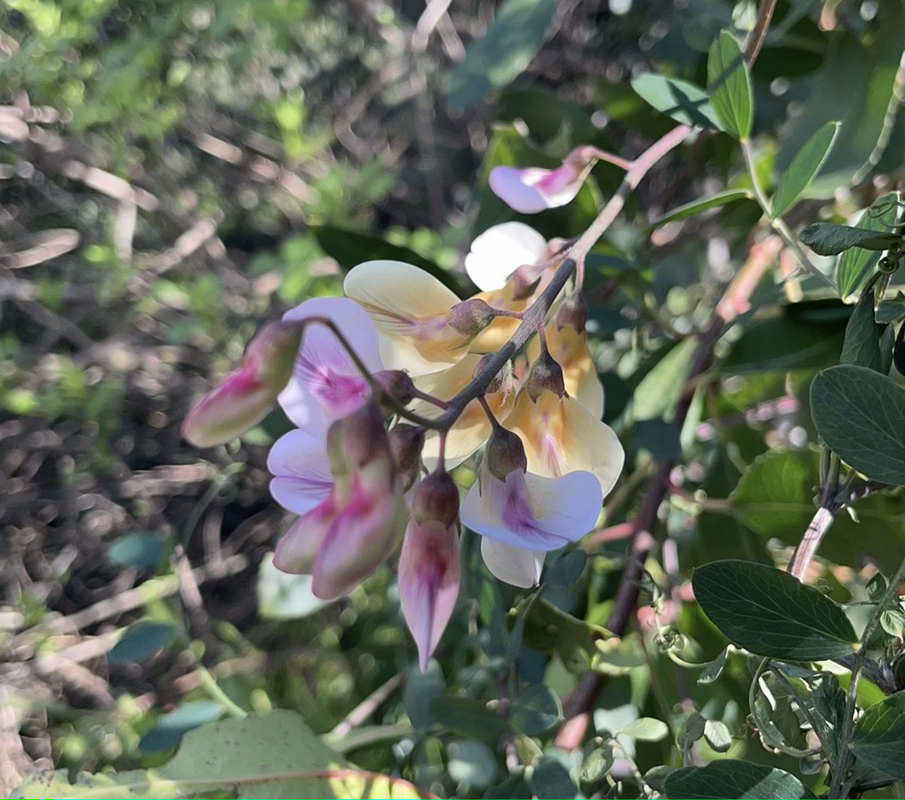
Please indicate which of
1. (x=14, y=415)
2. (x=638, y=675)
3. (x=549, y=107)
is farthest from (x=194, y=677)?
(x=549, y=107)

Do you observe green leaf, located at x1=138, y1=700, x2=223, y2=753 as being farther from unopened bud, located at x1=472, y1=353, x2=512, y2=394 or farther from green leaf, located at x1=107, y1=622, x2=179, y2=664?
unopened bud, located at x1=472, y1=353, x2=512, y2=394

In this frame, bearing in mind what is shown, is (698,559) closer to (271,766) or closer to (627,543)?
(627,543)

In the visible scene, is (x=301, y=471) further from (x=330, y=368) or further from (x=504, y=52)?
(x=504, y=52)

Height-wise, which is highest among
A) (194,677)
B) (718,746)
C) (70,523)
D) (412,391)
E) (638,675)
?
(412,391)

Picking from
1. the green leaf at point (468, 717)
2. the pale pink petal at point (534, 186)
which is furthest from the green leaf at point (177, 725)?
the pale pink petal at point (534, 186)

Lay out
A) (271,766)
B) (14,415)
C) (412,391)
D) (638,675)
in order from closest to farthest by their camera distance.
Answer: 1. (412,391)
2. (271,766)
3. (638,675)
4. (14,415)

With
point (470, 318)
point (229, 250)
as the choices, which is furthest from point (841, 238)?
point (229, 250)

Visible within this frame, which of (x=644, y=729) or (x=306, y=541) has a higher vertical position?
(x=306, y=541)
